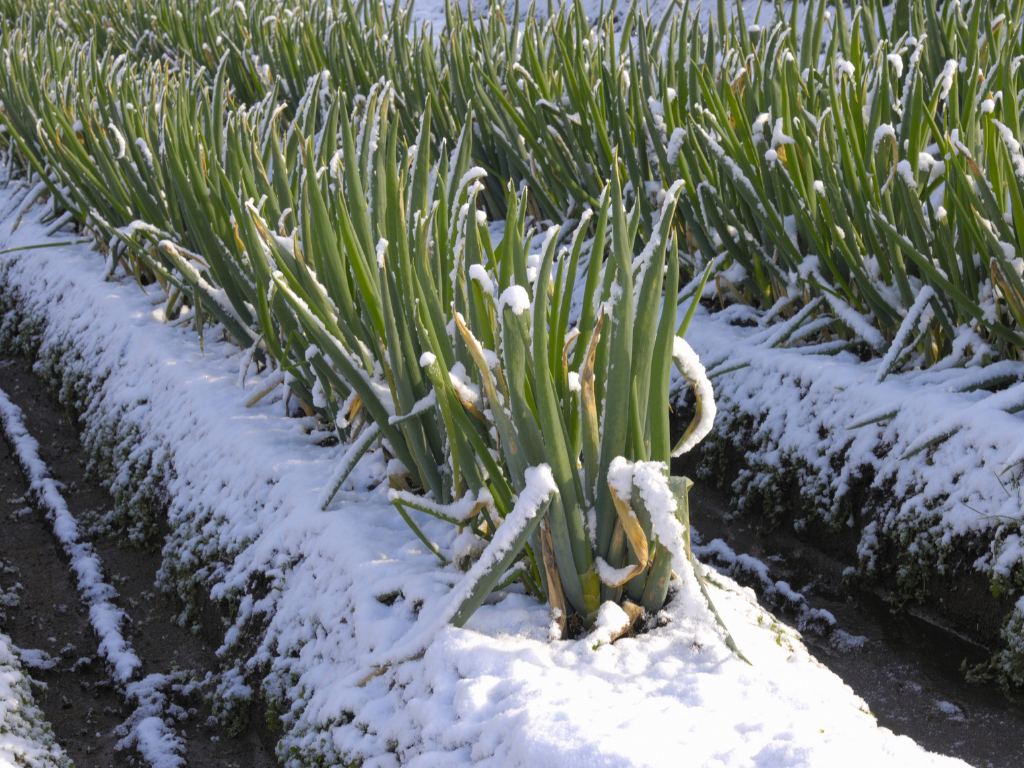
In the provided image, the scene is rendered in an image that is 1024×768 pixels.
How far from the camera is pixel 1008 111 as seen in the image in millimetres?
1574

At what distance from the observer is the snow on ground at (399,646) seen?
0.93 m

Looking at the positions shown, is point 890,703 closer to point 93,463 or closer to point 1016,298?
point 1016,298

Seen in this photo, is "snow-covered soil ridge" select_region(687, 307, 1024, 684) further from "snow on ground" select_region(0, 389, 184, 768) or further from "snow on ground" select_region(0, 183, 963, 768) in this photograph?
"snow on ground" select_region(0, 389, 184, 768)

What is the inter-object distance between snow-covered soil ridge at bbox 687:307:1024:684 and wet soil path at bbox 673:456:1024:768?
0.06m

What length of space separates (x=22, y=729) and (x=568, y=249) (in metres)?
1.15

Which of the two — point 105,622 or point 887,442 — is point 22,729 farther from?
point 887,442

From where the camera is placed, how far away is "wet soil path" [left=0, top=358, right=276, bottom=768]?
1.45m

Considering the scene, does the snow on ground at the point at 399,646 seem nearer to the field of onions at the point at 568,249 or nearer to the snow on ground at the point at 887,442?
the field of onions at the point at 568,249

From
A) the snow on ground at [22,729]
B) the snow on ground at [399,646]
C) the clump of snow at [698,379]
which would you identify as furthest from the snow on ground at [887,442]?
the snow on ground at [22,729]

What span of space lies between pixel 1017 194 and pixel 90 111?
2319 mm

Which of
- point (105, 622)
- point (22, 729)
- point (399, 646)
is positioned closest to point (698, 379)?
point (399, 646)

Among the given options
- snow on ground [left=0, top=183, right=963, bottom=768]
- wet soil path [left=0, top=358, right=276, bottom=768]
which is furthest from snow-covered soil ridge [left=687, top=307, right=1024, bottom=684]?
wet soil path [left=0, top=358, right=276, bottom=768]

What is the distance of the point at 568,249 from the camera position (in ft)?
4.48

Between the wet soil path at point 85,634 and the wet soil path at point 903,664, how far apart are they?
969mm
